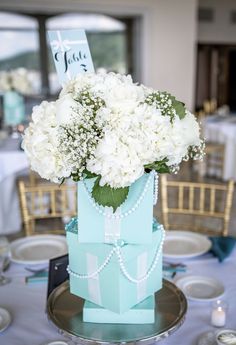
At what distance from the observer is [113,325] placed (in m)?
1.00

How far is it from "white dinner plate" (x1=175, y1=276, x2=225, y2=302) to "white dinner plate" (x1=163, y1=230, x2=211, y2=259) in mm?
165

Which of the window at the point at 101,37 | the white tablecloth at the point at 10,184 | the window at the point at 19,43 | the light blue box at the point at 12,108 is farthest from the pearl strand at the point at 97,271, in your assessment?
the window at the point at 101,37

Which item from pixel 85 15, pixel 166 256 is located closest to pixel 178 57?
pixel 85 15

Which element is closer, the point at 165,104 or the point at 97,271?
the point at 165,104

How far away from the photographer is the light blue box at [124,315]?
3.29 feet

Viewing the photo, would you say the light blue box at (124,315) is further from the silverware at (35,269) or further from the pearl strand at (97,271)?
the silverware at (35,269)

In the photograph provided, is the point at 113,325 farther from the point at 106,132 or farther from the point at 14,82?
the point at 14,82

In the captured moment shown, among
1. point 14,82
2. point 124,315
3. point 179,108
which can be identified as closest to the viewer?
point 179,108

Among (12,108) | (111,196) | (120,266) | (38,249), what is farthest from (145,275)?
(12,108)

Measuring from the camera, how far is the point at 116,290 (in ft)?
3.11

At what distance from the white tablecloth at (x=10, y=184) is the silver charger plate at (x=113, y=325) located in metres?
2.12

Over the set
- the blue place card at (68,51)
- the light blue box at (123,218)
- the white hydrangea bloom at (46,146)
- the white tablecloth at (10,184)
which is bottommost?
the white tablecloth at (10,184)

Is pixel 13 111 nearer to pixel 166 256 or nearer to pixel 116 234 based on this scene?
pixel 166 256

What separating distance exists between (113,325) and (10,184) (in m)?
2.59
